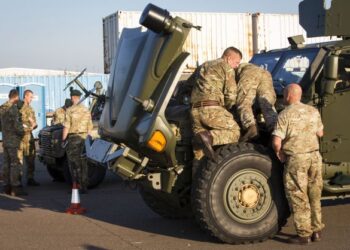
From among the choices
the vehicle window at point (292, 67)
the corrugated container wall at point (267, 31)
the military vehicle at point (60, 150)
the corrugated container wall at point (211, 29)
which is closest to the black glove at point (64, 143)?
the military vehicle at point (60, 150)

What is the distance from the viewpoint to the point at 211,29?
21.2 m

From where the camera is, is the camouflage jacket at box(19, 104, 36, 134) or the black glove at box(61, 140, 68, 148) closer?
the black glove at box(61, 140, 68, 148)

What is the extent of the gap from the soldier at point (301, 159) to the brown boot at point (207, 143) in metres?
0.64

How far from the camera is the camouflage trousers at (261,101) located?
6.41 metres

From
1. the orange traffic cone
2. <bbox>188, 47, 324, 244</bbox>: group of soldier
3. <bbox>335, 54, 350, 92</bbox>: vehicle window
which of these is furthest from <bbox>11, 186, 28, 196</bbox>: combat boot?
<bbox>335, 54, 350, 92</bbox>: vehicle window

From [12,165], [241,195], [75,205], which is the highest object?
[241,195]

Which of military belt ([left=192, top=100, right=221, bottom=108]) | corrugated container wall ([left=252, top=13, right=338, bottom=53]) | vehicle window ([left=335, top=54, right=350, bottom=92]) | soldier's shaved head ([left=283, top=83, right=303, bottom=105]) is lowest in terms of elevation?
military belt ([left=192, top=100, right=221, bottom=108])

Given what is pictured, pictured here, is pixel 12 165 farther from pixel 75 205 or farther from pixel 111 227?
pixel 111 227

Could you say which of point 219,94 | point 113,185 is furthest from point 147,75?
point 113,185

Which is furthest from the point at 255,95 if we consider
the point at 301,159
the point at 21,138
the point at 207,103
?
the point at 21,138

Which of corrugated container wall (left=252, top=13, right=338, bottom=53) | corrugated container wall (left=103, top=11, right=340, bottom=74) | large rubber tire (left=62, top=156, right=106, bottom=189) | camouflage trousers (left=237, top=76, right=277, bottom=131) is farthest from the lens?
corrugated container wall (left=252, top=13, right=338, bottom=53)

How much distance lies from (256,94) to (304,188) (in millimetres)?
1140

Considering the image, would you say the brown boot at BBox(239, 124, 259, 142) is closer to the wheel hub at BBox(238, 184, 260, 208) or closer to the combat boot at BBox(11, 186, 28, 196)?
the wheel hub at BBox(238, 184, 260, 208)

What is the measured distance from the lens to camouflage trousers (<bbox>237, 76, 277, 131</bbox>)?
21.0 feet
